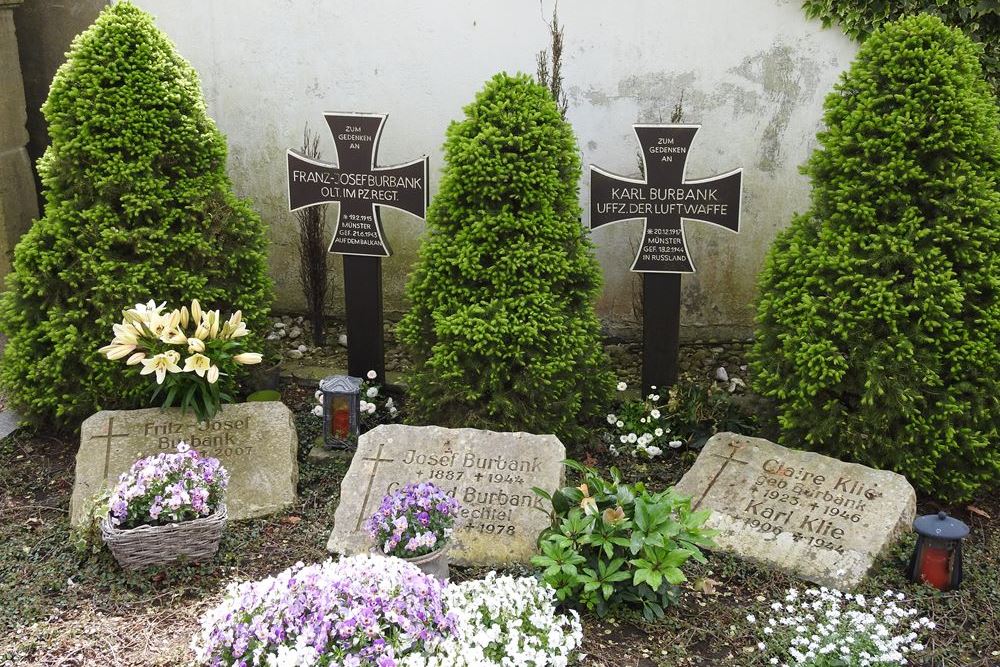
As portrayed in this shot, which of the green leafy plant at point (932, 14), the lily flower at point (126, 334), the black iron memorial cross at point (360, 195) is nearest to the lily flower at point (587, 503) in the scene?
the black iron memorial cross at point (360, 195)

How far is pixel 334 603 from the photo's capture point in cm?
345

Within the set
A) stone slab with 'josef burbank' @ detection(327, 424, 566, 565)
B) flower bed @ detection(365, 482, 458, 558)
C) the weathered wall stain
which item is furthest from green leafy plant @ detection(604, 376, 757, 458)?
flower bed @ detection(365, 482, 458, 558)

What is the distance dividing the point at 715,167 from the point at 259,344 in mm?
3215

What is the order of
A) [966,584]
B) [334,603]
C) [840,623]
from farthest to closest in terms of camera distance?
[966,584]
[840,623]
[334,603]

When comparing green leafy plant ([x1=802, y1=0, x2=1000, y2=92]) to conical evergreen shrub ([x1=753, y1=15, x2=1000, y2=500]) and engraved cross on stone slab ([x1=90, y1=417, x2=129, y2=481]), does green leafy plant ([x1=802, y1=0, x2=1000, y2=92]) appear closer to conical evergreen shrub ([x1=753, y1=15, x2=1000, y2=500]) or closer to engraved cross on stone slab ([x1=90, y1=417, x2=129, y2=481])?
conical evergreen shrub ([x1=753, y1=15, x2=1000, y2=500])

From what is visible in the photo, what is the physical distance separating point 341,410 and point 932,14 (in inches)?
165

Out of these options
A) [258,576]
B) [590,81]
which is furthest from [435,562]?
[590,81]

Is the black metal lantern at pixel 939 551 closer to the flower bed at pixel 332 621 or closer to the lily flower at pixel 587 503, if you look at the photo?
the lily flower at pixel 587 503

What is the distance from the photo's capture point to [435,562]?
4.54m

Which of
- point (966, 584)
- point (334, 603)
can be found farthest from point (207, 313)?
point (966, 584)

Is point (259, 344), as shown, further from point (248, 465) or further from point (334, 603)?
point (334, 603)

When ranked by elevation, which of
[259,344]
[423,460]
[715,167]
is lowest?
[423,460]

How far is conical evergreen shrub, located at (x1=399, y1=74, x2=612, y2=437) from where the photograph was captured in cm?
562

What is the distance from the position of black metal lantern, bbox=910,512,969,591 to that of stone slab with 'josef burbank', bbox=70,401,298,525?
9.98ft
